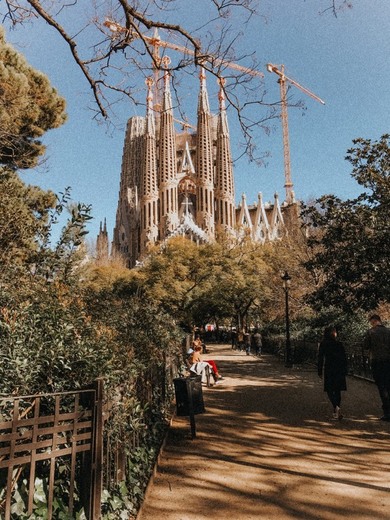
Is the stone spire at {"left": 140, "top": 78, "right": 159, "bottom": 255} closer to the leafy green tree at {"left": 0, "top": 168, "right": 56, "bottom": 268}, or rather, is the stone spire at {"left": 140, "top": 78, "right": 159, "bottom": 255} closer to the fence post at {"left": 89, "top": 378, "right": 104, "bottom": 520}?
the leafy green tree at {"left": 0, "top": 168, "right": 56, "bottom": 268}

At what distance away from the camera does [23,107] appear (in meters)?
8.34

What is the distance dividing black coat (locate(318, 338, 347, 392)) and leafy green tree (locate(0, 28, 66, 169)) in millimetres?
5894

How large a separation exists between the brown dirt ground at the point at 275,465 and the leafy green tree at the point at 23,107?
5.34 meters

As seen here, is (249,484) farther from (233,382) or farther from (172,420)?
(233,382)

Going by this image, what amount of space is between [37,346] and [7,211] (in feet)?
14.0

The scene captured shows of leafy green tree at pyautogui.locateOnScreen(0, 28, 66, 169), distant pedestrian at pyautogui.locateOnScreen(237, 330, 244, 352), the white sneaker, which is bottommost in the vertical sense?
the white sneaker

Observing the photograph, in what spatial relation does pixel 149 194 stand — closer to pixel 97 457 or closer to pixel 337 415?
pixel 337 415

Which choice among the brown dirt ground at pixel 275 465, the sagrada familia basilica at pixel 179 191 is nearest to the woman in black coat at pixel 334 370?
the brown dirt ground at pixel 275 465

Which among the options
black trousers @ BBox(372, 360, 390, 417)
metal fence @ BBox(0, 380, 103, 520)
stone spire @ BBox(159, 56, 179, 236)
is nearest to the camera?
metal fence @ BBox(0, 380, 103, 520)

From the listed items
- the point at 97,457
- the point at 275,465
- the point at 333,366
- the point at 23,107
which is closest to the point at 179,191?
the point at 23,107

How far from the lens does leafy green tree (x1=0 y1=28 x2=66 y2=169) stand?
7.65 metres

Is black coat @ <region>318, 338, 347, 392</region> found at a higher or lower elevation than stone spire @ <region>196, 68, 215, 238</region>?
lower

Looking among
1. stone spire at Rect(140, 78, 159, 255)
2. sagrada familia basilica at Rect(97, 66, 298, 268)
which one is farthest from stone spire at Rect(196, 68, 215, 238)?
stone spire at Rect(140, 78, 159, 255)

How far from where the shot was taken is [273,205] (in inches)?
3376
